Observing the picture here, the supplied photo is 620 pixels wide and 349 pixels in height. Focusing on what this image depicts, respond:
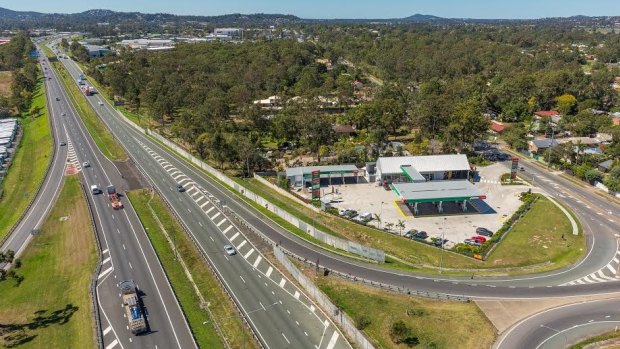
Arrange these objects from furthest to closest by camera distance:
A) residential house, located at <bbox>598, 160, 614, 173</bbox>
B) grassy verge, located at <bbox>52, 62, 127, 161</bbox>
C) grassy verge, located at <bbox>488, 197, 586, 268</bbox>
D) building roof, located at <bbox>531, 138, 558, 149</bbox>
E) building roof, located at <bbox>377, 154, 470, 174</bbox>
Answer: grassy verge, located at <bbox>52, 62, 127, 161</bbox> < building roof, located at <bbox>531, 138, 558, 149</bbox> < residential house, located at <bbox>598, 160, 614, 173</bbox> < building roof, located at <bbox>377, 154, 470, 174</bbox> < grassy verge, located at <bbox>488, 197, 586, 268</bbox>

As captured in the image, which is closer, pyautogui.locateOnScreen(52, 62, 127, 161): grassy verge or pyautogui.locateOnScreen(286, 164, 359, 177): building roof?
pyautogui.locateOnScreen(286, 164, 359, 177): building roof

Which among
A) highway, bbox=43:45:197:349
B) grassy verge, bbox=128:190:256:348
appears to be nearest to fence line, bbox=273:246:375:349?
grassy verge, bbox=128:190:256:348

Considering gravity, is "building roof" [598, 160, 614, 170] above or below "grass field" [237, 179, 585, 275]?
above

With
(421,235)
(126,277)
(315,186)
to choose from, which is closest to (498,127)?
(315,186)

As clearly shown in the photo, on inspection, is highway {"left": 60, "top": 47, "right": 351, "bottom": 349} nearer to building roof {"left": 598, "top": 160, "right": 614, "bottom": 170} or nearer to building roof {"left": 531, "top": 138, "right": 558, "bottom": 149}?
building roof {"left": 598, "top": 160, "right": 614, "bottom": 170}

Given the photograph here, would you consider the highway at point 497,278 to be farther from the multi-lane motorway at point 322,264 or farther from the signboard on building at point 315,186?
the signboard on building at point 315,186

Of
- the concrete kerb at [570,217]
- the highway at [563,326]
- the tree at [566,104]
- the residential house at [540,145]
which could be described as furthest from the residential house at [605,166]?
the highway at [563,326]

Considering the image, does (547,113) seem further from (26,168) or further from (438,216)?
(26,168)
